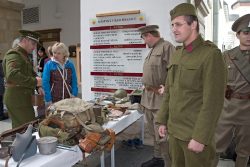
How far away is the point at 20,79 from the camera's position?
2.84 m

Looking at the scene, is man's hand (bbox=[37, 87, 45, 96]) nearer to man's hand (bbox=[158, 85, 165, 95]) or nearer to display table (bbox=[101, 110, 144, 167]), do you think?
display table (bbox=[101, 110, 144, 167])

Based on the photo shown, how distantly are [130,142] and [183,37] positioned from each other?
2371mm

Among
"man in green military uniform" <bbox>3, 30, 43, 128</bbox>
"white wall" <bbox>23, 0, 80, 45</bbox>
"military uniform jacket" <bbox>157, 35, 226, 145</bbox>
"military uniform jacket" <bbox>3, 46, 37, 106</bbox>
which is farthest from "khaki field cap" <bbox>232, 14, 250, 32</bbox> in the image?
"white wall" <bbox>23, 0, 80, 45</bbox>

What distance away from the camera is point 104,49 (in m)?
4.30

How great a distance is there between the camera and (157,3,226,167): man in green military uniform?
1508 millimetres

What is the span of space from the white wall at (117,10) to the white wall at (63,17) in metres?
4.47

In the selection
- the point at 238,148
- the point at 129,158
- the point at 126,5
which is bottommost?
the point at 129,158

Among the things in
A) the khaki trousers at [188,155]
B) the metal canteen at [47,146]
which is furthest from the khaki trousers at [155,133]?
the metal canteen at [47,146]

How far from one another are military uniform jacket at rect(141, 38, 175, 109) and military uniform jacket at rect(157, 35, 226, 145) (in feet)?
3.08

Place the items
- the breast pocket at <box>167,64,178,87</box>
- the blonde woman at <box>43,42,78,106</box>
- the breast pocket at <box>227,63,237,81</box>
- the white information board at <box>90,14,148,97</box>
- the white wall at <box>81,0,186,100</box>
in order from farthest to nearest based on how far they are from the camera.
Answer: the white information board at <box>90,14,148,97</box> < the white wall at <box>81,0,186,100</box> < the blonde woman at <box>43,42,78,106</box> < the breast pocket at <box>227,63,237,81</box> < the breast pocket at <box>167,64,178,87</box>

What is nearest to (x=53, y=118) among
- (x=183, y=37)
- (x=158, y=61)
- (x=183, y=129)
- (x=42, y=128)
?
(x=42, y=128)

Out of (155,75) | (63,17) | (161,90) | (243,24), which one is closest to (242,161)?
(161,90)

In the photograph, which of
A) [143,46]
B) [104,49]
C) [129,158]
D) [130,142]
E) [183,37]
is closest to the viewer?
[183,37]

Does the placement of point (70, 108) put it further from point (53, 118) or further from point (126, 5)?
point (126, 5)
